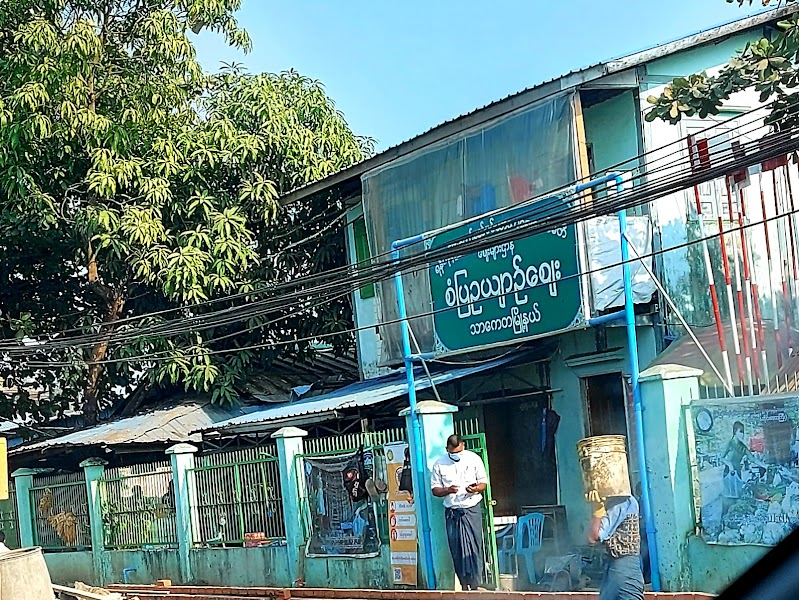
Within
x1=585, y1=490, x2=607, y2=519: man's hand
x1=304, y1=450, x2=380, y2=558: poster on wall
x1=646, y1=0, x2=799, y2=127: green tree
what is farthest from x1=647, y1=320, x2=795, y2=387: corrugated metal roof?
x1=304, y1=450, x2=380, y2=558: poster on wall

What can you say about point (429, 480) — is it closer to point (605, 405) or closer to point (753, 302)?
point (605, 405)

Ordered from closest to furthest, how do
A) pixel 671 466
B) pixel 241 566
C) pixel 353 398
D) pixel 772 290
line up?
pixel 671 466 → pixel 772 290 → pixel 241 566 → pixel 353 398

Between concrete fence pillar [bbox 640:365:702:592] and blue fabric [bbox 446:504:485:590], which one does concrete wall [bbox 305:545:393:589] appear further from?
concrete fence pillar [bbox 640:365:702:592]

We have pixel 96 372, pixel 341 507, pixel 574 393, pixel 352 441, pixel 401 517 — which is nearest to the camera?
pixel 401 517

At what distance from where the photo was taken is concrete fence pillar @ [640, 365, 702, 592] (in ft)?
31.6

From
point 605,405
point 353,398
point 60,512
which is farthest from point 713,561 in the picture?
point 60,512

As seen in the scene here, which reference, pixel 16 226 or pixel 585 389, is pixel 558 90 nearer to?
pixel 585 389

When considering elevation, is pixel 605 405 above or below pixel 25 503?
above

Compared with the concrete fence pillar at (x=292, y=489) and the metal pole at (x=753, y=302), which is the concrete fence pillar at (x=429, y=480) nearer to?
the concrete fence pillar at (x=292, y=489)

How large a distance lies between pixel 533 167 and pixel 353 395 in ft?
13.3

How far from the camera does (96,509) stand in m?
Answer: 16.6

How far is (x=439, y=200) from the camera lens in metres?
15.0

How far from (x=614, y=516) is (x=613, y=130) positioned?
7.37 m

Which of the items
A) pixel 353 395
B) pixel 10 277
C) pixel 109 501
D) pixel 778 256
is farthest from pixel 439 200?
pixel 10 277
